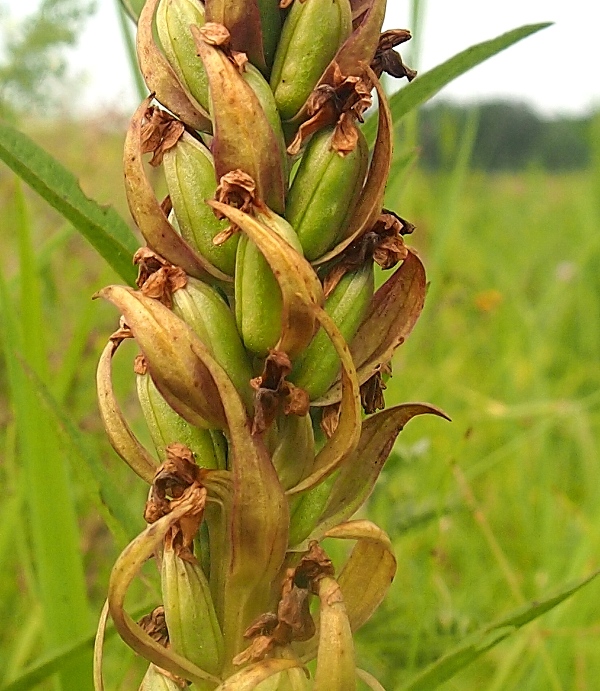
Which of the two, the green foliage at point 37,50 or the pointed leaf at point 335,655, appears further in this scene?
the green foliage at point 37,50

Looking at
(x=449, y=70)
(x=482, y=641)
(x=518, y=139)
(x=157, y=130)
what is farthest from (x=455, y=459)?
(x=518, y=139)

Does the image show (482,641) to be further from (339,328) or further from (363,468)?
(339,328)

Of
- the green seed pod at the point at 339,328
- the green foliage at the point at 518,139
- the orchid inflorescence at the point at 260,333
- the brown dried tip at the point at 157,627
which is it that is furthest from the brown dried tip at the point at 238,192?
the green foliage at the point at 518,139

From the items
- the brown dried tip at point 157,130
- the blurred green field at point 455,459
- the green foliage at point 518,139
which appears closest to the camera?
the brown dried tip at point 157,130

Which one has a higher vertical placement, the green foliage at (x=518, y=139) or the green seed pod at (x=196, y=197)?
the green seed pod at (x=196, y=197)

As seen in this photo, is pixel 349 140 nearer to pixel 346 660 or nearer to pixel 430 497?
pixel 346 660

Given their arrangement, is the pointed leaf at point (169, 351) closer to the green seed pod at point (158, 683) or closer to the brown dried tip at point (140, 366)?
the brown dried tip at point (140, 366)

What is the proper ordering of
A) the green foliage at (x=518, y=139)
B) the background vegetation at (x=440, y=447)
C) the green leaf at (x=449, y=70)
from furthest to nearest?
the green foliage at (x=518, y=139) < the background vegetation at (x=440, y=447) < the green leaf at (x=449, y=70)

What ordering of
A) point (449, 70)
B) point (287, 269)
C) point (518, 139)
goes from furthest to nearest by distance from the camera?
point (518, 139)
point (449, 70)
point (287, 269)

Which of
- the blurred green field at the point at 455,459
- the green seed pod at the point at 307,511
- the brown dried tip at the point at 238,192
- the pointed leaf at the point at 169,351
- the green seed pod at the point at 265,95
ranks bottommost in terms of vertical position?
the blurred green field at the point at 455,459
